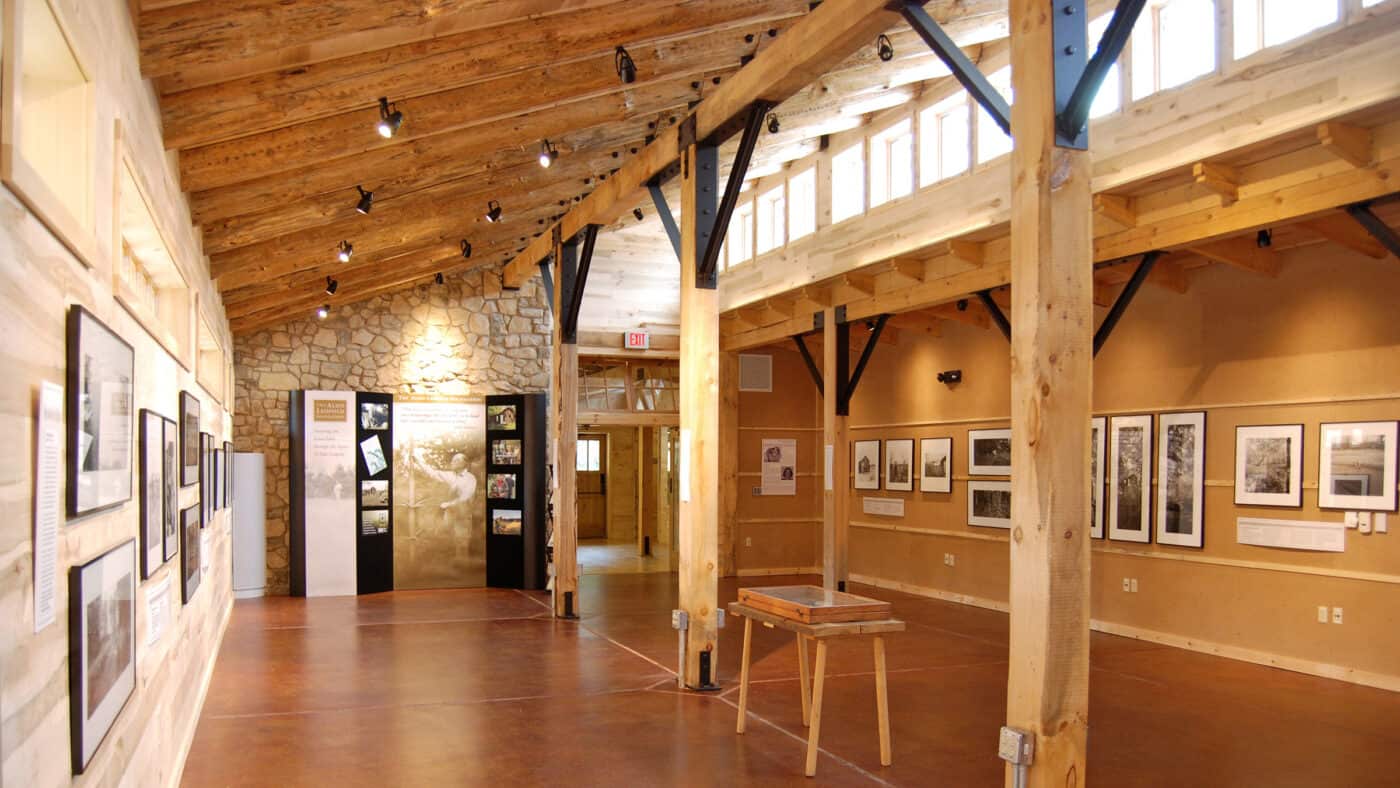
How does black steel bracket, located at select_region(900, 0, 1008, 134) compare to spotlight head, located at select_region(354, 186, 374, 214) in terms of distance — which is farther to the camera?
spotlight head, located at select_region(354, 186, 374, 214)

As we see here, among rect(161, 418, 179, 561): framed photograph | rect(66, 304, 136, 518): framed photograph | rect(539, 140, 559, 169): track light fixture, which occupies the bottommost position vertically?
rect(161, 418, 179, 561): framed photograph

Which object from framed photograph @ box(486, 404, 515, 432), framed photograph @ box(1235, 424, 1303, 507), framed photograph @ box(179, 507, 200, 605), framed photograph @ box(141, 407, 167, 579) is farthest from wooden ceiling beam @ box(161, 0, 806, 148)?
framed photograph @ box(486, 404, 515, 432)

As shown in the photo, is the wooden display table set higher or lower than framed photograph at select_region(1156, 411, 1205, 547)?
lower

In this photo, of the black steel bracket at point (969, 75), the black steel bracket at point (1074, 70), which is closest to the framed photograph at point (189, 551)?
the black steel bracket at point (969, 75)

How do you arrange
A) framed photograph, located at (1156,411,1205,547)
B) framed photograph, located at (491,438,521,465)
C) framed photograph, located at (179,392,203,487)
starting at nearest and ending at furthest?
framed photograph, located at (179,392,203,487) → framed photograph, located at (1156,411,1205,547) → framed photograph, located at (491,438,521,465)

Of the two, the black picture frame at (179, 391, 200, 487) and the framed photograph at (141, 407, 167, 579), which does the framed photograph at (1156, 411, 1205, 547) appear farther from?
the framed photograph at (141, 407, 167, 579)

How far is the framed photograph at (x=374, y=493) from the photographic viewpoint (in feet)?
40.4

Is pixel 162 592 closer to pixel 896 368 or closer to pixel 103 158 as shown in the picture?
pixel 103 158

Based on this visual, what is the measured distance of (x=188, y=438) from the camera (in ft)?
17.7

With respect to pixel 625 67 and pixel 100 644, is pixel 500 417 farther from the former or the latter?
pixel 100 644

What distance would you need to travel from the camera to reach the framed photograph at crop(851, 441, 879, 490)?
13.4 metres

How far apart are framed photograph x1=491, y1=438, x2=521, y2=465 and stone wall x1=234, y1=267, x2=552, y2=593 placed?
0.79 metres

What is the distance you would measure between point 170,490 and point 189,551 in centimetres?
107

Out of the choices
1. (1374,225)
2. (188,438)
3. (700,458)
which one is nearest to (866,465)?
(700,458)
